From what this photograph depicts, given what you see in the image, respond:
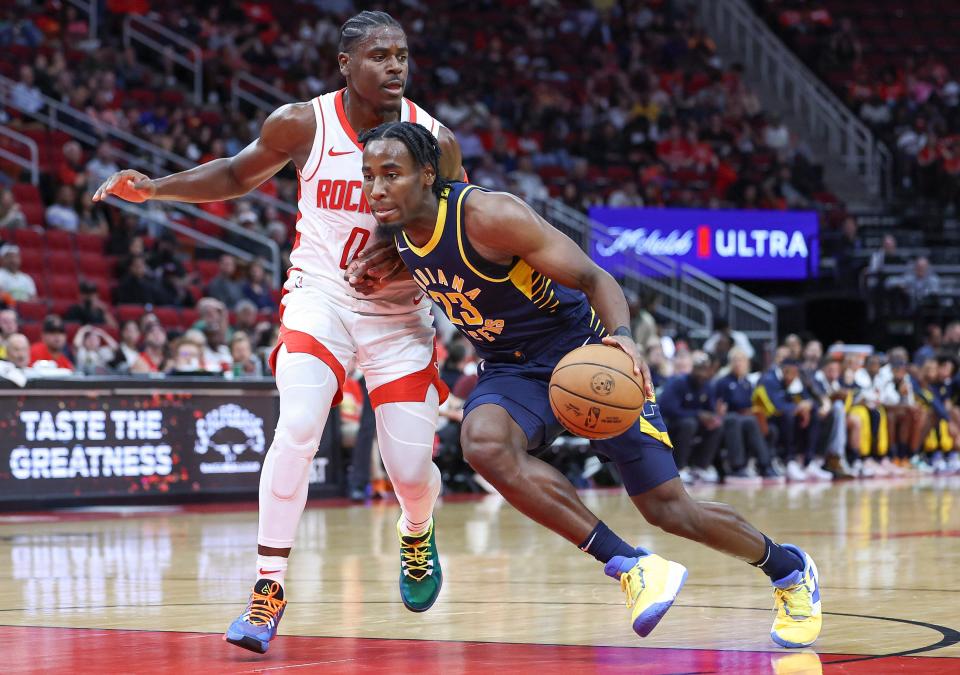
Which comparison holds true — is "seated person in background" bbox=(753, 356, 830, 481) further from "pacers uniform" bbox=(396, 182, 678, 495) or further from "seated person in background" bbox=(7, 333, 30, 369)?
"pacers uniform" bbox=(396, 182, 678, 495)

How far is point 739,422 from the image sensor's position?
50.4 feet

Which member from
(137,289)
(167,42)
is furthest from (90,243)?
(167,42)

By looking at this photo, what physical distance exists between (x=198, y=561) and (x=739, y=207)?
1639 cm

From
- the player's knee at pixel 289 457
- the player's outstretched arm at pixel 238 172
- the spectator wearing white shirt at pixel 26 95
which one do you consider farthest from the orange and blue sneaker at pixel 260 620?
the spectator wearing white shirt at pixel 26 95

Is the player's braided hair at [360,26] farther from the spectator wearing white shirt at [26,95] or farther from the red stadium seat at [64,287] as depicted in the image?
the spectator wearing white shirt at [26,95]

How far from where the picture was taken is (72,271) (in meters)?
14.8

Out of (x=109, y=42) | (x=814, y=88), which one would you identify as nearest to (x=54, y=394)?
(x=109, y=42)

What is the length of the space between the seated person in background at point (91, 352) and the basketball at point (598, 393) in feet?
28.0

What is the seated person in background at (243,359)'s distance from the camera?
42.1 ft

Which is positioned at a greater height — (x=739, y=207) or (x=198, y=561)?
(x=739, y=207)

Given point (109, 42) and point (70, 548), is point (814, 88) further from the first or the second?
point (70, 548)

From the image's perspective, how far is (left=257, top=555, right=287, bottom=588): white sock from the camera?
4.82 meters

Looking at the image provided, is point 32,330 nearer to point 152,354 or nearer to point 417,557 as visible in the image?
point 152,354

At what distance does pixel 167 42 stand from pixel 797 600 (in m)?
17.1
